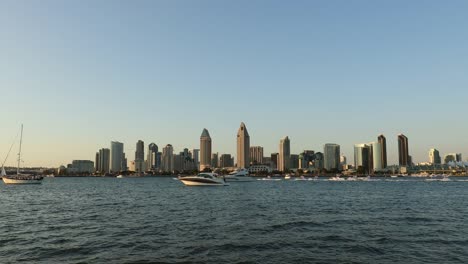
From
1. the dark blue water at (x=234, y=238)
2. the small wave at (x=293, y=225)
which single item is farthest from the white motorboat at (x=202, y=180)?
the small wave at (x=293, y=225)

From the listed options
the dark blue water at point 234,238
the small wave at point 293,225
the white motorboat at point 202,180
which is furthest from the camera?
the white motorboat at point 202,180

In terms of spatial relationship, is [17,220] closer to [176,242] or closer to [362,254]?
[176,242]

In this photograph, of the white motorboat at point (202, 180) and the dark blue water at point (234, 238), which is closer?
the dark blue water at point (234, 238)

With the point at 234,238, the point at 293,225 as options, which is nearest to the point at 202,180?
the point at 293,225

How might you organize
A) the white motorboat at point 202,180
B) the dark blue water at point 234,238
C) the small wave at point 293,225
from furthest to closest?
the white motorboat at point 202,180 → the small wave at point 293,225 → the dark blue water at point 234,238

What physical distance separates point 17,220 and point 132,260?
26530 mm

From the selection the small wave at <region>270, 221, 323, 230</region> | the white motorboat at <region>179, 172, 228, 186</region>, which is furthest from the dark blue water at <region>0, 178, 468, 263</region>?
the white motorboat at <region>179, 172, 228, 186</region>

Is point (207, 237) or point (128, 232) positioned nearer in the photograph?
point (207, 237)

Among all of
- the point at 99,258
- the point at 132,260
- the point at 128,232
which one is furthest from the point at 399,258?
the point at 128,232

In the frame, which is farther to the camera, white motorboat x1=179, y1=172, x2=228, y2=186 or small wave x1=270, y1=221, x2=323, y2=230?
white motorboat x1=179, y1=172, x2=228, y2=186

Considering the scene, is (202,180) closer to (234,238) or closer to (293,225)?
(293,225)

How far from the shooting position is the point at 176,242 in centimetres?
2781

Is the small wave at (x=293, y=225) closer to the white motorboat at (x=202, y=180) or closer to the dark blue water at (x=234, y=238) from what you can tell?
the dark blue water at (x=234, y=238)

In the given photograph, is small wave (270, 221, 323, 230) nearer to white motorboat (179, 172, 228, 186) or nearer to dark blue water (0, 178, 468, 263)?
dark blue water (0, 178, 468, 263)
